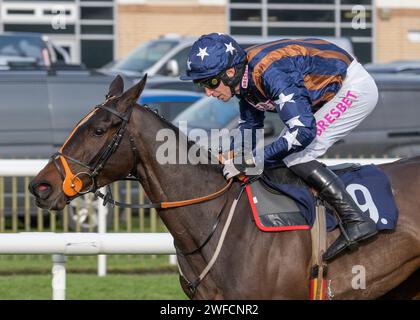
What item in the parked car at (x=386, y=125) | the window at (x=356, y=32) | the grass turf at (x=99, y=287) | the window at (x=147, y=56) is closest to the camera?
the grass turf at (x=99, y=287)

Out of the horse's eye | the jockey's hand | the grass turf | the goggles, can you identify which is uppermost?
the goggles

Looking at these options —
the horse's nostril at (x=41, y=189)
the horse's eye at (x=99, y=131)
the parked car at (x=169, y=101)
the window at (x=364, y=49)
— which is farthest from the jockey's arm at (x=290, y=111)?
the window at (x=364, y=49)

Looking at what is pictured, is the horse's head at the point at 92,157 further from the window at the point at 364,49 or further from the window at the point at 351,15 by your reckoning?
the window at the point at 364,49

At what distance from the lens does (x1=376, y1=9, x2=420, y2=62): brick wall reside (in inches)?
1001

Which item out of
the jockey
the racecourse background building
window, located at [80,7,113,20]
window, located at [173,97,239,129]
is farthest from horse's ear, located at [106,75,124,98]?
window, located at [80,7,113,20]

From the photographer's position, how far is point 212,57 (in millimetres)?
5105

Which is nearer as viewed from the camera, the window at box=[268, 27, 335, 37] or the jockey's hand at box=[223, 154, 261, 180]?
the jockey's hand at box=[223, 154, 261, 180]

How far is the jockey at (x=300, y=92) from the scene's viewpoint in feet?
16.6

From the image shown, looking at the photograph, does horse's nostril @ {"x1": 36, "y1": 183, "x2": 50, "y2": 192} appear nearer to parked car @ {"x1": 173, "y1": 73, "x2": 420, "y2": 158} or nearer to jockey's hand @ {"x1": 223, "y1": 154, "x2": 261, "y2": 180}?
jockey's hand @ {"x1": 223, "y1": 154, "x2": 261, "y2": 180}

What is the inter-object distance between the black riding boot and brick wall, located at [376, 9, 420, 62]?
68.3 feet

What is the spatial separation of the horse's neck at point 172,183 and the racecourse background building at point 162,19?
19437 millimetres
